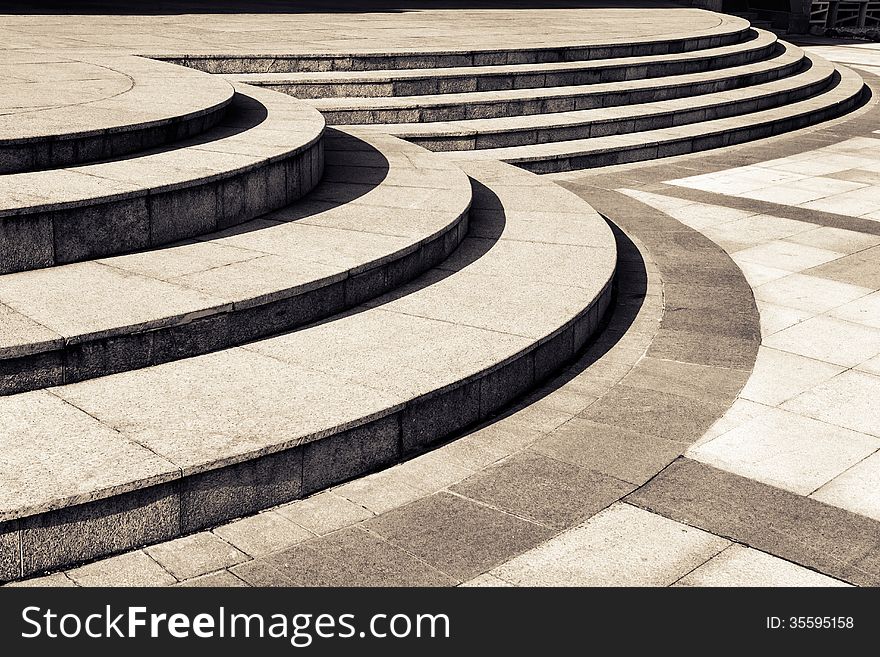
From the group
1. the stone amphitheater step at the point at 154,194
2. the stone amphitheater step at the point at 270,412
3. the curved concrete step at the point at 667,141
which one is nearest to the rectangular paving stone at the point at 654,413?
the stone amphitheater step at the point at 270,412

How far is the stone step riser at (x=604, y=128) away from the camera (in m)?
12.9

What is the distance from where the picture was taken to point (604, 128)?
1445cm

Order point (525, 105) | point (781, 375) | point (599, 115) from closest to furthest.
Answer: point (781, 375) < point (525, 105) < point (599, 115)

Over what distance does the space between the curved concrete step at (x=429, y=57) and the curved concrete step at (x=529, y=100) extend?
24.6 inches

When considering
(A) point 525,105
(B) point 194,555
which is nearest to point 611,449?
(B) point 194,555

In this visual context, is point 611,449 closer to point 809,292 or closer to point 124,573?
point 124,573

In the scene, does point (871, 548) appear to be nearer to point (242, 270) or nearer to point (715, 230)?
point (242, 270)

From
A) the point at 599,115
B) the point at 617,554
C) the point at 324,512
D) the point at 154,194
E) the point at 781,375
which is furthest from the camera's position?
the point at 599,115

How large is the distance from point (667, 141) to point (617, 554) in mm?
10621

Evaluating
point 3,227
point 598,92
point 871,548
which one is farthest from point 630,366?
point 598,92

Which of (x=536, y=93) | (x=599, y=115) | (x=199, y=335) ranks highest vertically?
(x=536, y=93)

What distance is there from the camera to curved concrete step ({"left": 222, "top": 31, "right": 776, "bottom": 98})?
42.9 feet

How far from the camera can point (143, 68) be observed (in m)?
11.1

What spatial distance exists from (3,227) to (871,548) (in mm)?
5170
